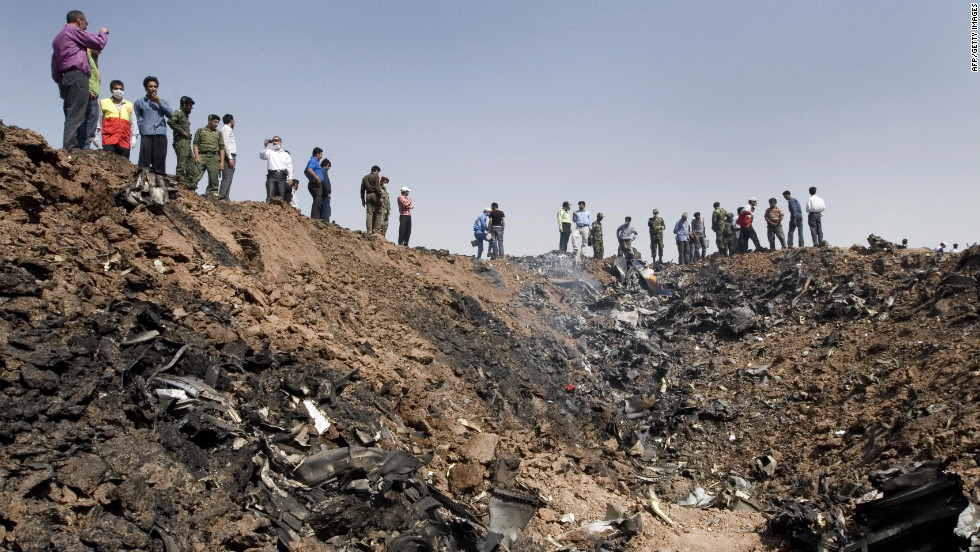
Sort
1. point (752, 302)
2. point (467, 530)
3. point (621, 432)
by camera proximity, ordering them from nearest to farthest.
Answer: point (467, 530)
point (621, 432)
point (752, 302)

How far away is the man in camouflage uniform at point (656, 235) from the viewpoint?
18.5m

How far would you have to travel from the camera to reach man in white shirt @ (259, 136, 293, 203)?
11.4 m

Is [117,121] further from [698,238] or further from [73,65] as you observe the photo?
[698,238]

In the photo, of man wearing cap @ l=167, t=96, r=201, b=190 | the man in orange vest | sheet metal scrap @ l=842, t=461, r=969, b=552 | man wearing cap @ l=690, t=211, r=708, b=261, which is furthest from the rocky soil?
man wearing cap @ l=690, t=211, r=708, b=261

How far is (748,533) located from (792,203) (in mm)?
11413

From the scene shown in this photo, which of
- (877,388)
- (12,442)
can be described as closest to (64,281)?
(12,442)

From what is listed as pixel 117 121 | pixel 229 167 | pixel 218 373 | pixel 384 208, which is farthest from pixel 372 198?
pixel 218 373

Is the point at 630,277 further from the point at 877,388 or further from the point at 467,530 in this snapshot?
the point at 467,530

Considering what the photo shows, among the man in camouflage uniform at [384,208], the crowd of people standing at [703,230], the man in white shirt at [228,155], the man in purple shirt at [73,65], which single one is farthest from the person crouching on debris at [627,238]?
the man in purple shirt at [73,65]

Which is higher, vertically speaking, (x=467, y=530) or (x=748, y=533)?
(x=467, y=530)

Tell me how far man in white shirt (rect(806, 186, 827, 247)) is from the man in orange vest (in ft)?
47.0

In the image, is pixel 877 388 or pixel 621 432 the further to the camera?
pixel 621 432

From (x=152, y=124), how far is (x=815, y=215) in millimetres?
14399

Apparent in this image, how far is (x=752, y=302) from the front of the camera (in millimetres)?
14922
